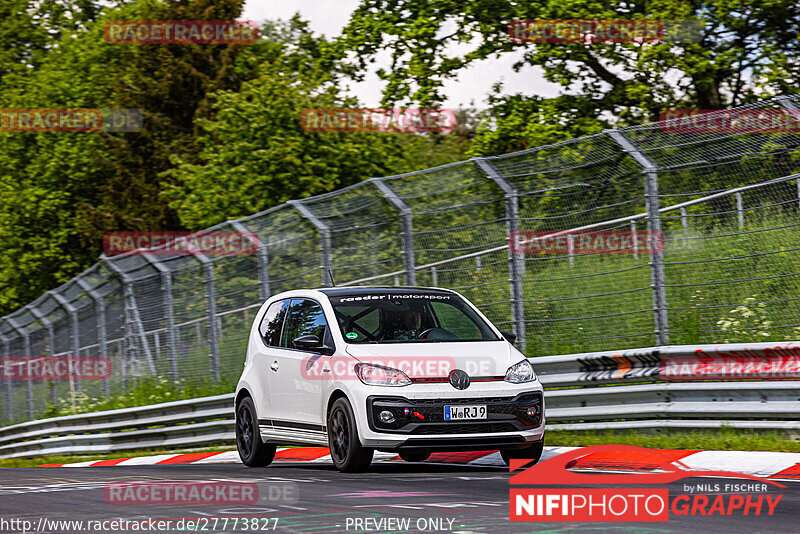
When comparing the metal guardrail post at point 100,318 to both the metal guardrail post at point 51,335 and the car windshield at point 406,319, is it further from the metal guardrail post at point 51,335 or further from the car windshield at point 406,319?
the car windshield at point 406,319

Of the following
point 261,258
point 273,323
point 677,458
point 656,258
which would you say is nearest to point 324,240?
point 261,258

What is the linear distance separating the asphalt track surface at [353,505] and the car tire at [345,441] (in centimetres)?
13

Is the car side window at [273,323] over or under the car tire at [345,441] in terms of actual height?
over

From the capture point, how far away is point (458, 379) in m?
9.80

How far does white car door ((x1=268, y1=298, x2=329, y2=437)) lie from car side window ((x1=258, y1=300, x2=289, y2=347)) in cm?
12

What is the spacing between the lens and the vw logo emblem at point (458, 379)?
9.79m

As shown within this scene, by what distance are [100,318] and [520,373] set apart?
14.2 metres

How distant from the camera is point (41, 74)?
49.9 metres

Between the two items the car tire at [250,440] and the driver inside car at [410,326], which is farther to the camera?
the car tire at [250,440]

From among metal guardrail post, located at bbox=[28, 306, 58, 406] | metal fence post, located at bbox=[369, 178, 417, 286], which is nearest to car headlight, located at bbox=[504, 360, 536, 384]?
metal fence post, located at bbox=[369, 178, 417, 286]

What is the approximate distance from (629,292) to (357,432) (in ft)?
12.2

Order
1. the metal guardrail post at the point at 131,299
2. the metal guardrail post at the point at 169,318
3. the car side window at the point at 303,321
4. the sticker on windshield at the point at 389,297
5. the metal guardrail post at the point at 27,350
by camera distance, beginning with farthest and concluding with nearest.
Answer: the metal guardrail post at the point at 27,350 → the metal guardrail post at the point at 131,299 → the metal guardrail post at the point at 169,318 → the sticker on windshield at the point at 389,297 → the car side window at the point at 303,321

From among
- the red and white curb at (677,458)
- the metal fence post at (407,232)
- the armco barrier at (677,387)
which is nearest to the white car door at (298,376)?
the red and white curb at (677,458)

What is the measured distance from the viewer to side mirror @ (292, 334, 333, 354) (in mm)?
10398
